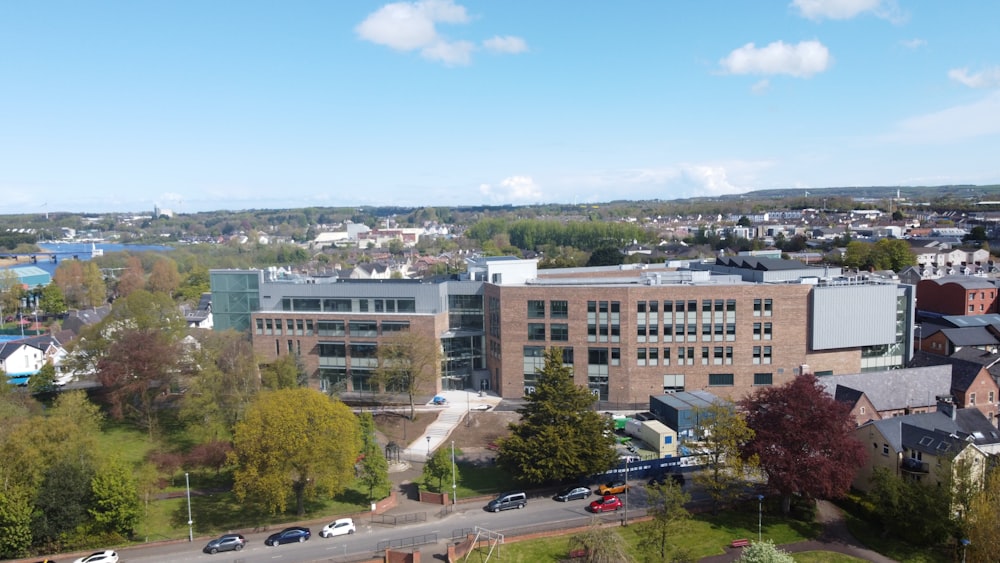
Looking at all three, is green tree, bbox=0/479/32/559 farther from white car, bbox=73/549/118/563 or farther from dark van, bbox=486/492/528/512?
dark van, bbox=486/492/528/512

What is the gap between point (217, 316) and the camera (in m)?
77.9

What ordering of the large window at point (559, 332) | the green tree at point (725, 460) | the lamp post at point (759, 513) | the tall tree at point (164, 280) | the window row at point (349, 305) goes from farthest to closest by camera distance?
the tall tree at point (164, 280)
the window row at point (349, 305)
the large window at point (559, 332)
the green tree at point (725, 460)
the lamp post at point (759, 513)

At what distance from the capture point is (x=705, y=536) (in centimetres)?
4169

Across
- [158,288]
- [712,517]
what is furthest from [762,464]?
[158,288]

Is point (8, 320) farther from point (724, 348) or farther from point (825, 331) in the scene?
point (825, 331)

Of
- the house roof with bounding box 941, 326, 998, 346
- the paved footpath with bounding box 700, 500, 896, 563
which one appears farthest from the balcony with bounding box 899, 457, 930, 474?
the house roof with bounding box 941, 326, 998, 346

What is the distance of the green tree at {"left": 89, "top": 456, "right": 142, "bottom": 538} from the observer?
4038 cm

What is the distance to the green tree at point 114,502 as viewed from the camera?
4038cm

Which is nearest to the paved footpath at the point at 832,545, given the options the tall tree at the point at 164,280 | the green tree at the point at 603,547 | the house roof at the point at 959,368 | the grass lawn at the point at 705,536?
the grass lawn at the point at 705,536

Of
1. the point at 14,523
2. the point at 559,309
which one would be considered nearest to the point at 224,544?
the point at 14,523

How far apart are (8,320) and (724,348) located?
119193 mm

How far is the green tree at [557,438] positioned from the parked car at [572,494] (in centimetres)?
92

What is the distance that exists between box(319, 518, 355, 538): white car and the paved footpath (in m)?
20.1

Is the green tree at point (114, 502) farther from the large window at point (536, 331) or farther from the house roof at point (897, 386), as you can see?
the house roof at point (897, 386)
